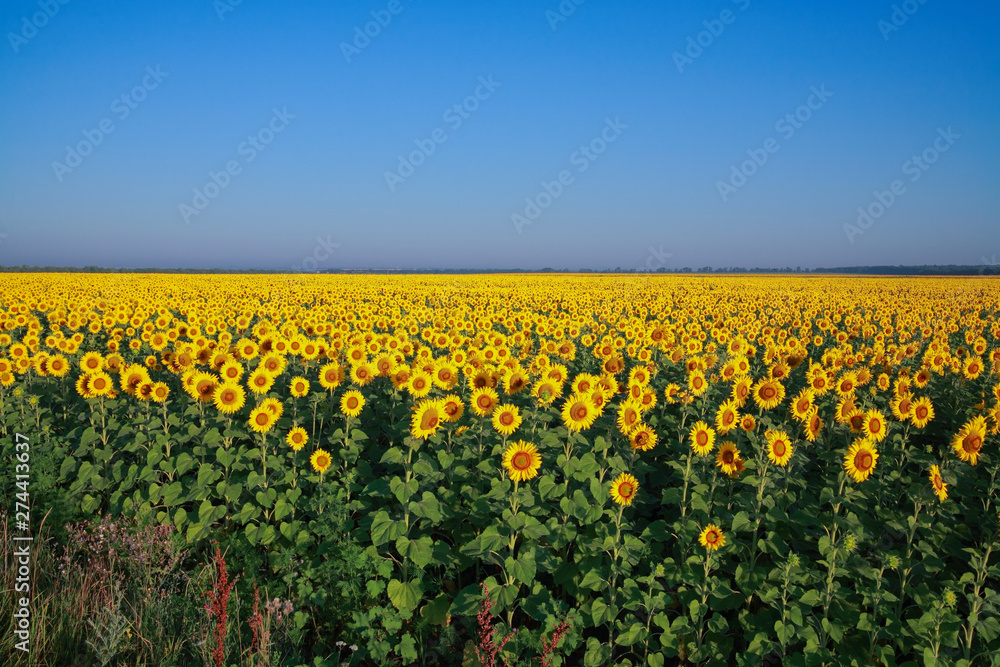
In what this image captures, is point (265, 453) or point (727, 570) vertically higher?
point (265, 453)

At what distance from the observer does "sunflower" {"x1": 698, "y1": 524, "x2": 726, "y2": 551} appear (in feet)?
14.0

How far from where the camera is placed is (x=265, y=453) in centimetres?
558

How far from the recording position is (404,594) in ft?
14.5

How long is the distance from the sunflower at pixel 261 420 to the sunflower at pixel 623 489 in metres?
3.76

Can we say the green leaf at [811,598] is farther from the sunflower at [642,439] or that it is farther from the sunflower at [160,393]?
the sunflower at [160,393]

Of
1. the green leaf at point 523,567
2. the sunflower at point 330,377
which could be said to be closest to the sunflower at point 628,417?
the green leaf at point 523,567

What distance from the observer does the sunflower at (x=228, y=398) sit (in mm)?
6078

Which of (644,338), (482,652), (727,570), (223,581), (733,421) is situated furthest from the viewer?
(644,338)

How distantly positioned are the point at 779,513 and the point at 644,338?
7.06m

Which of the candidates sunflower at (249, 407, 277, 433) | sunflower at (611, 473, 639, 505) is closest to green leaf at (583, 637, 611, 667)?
sunflower at (611, 473, 639, 505)

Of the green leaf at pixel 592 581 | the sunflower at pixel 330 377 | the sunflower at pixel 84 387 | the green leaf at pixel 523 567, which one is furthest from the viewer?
the sunflower at pixel 330 377

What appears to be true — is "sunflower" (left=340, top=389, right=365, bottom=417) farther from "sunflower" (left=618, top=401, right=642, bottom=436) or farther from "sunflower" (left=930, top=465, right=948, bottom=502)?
"sunflower" (left=930, top=465, right=948, bottom=502)

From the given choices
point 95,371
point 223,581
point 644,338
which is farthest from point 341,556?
point 644,338

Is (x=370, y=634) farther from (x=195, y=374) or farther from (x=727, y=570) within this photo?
(x=195, y=374)
